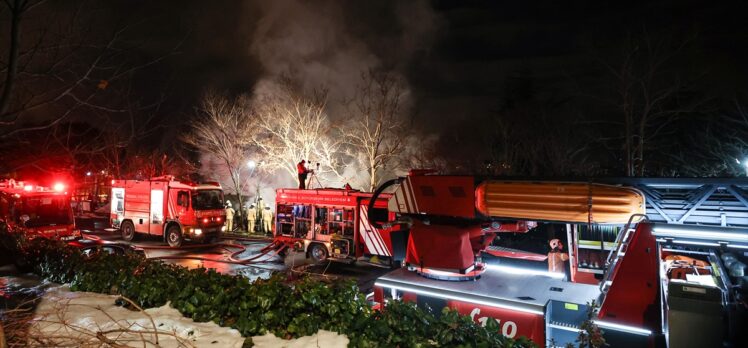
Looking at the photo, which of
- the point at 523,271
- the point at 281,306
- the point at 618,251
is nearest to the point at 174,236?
the point at 281,306

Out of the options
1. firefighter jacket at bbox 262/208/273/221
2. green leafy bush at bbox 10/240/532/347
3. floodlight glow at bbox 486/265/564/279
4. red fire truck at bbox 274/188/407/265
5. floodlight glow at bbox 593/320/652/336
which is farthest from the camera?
firefighter jacket at bbox 262/208/273/221

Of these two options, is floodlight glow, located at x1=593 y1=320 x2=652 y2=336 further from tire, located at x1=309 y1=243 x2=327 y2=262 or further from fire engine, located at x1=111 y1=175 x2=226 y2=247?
fire engine, located at x1=111 y1=175 x2=226 y2=247

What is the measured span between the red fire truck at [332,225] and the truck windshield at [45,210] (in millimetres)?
6456

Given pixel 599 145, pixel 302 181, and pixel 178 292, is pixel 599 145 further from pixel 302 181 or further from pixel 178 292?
pixel 178 292

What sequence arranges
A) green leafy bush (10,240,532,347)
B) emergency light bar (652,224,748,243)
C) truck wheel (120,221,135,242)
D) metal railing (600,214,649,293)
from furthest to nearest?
truck wheel (120,221,135,242), metal railing (600,214,649,293), emergency light bar (652,224,748,243), green leafy bush (10,240,532,347)

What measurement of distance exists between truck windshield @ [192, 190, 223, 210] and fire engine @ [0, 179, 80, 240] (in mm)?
4357

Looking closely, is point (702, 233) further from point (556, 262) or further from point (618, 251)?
point (556, 262)

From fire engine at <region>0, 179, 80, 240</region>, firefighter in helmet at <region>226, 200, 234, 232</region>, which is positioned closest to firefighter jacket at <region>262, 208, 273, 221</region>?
firefighter in helmet at <region>226, 200, 234, 232</region>

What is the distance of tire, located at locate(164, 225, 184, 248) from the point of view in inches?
683

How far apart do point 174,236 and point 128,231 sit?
10.9 ft

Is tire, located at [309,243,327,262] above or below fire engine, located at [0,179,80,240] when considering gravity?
below

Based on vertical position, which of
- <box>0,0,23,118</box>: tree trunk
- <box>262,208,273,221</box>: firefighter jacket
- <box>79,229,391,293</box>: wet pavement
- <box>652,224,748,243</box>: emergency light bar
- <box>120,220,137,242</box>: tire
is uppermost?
<box>0,0,23,118</box>: tree trunk

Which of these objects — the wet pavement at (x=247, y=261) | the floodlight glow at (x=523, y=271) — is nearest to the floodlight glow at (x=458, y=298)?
the floodlight glow at (x=523, y=271)

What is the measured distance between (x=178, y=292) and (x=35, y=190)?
1037 centimetres
